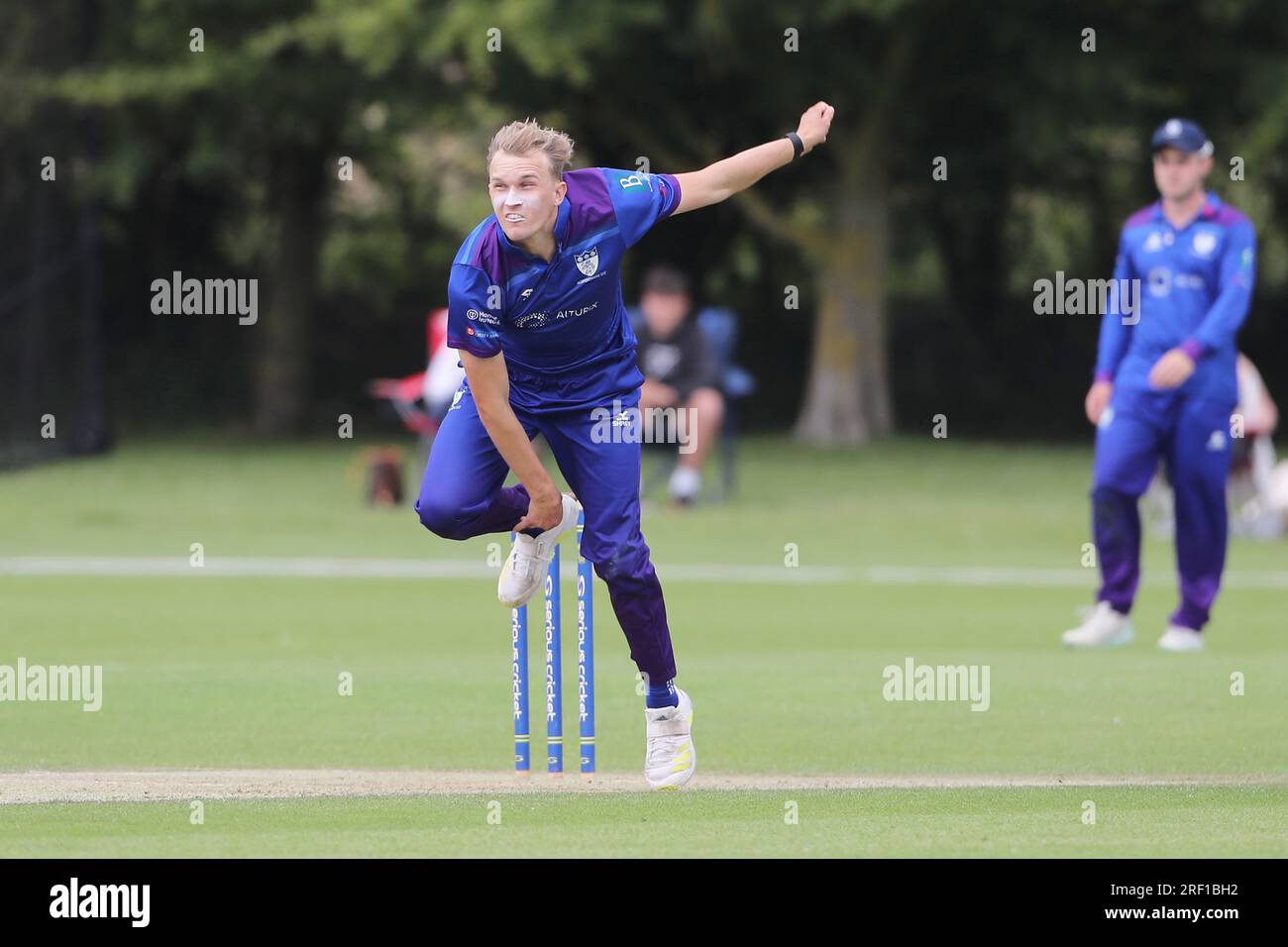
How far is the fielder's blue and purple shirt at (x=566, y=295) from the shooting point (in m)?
7.62

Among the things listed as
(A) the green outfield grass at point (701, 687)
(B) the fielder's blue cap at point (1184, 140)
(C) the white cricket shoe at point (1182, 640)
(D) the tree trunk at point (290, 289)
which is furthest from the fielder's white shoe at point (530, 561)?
(D) the tree trunk at point (290, 289)

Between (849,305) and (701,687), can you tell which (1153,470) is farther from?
(849,305)

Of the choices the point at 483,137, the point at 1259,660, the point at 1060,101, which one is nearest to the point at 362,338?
the point at 483,137

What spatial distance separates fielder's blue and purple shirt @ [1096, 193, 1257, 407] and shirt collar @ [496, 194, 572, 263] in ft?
16.9

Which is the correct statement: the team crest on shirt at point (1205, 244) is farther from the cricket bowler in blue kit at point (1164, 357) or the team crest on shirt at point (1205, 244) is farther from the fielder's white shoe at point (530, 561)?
the fielder's white shoe at point (530, 561)

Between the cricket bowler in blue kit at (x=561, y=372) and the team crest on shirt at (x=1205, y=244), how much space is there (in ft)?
15.0

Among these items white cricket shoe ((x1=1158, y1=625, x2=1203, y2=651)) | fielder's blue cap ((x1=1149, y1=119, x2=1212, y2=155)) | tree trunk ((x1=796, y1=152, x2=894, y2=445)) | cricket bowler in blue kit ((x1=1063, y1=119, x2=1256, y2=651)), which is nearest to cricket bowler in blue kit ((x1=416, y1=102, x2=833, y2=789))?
fielder's blue cap ((x1=1149, y1=119, x2=1212, y2=155))

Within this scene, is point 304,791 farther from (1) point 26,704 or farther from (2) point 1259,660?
(2) point 1259,660

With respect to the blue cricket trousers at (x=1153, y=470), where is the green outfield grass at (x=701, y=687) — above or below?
below

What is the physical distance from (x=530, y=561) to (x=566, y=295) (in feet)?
3.80

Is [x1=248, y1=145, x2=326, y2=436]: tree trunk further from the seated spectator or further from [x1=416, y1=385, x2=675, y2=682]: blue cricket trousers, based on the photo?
[x1=416, y1=385, x2=675, y2=682]: blue cricket trousers

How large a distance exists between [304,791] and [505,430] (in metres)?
1.51

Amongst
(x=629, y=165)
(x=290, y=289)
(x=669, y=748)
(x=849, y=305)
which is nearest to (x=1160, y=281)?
(x=669, y=748)

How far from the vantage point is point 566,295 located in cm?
779
